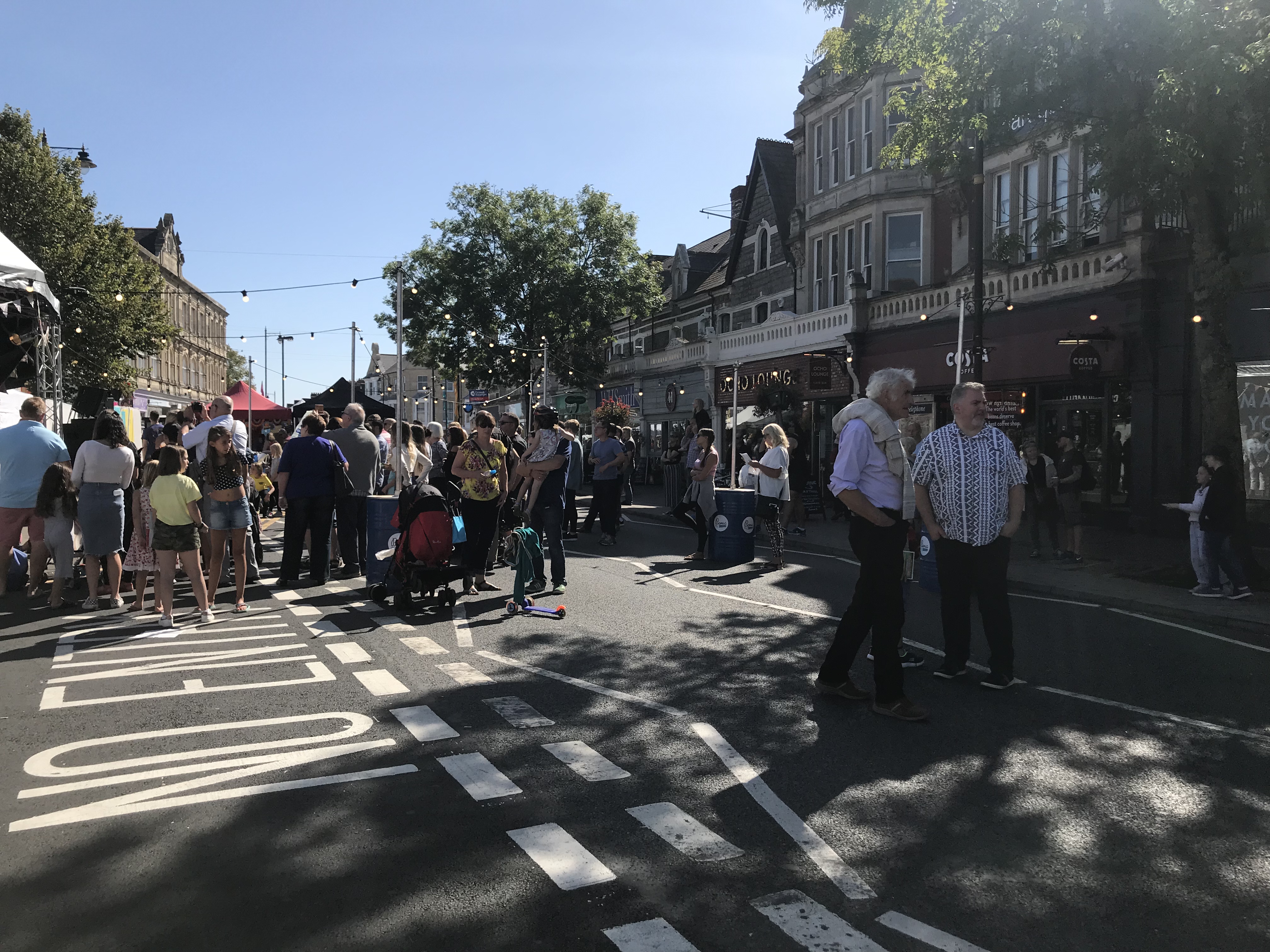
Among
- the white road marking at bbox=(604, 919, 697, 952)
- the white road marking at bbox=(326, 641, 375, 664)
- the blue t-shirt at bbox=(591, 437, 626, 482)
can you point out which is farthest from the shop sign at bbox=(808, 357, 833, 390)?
the white road marking at bbox=(604, 919, 697, 952)

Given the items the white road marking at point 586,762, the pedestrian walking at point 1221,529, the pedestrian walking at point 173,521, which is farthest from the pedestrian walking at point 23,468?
the pedestrian walking at point 1221,529

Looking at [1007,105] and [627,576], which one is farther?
[1007,105]

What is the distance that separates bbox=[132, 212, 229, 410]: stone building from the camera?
57500mm

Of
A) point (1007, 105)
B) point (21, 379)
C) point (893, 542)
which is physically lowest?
point (893, 542)

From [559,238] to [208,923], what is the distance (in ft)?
133

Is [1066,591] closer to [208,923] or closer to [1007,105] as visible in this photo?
[1007,105]

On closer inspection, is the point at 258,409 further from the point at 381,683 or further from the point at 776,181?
the point at 381,683

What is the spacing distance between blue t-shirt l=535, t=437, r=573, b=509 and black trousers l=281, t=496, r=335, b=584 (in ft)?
8.28

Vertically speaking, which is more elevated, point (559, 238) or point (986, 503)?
point (559, 238)

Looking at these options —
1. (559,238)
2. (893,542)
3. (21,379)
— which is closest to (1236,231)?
(893,542)

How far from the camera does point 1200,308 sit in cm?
1202

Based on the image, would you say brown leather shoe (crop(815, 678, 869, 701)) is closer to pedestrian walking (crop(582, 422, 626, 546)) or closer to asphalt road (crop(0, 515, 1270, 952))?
asphalt road (crop(0, 515, 1270, 952))

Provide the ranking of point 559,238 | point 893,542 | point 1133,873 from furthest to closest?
point 559,238, point 893,542, point 1133,873

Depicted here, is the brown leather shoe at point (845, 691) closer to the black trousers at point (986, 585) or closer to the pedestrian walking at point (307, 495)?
the black trousers at point (986, 585)
